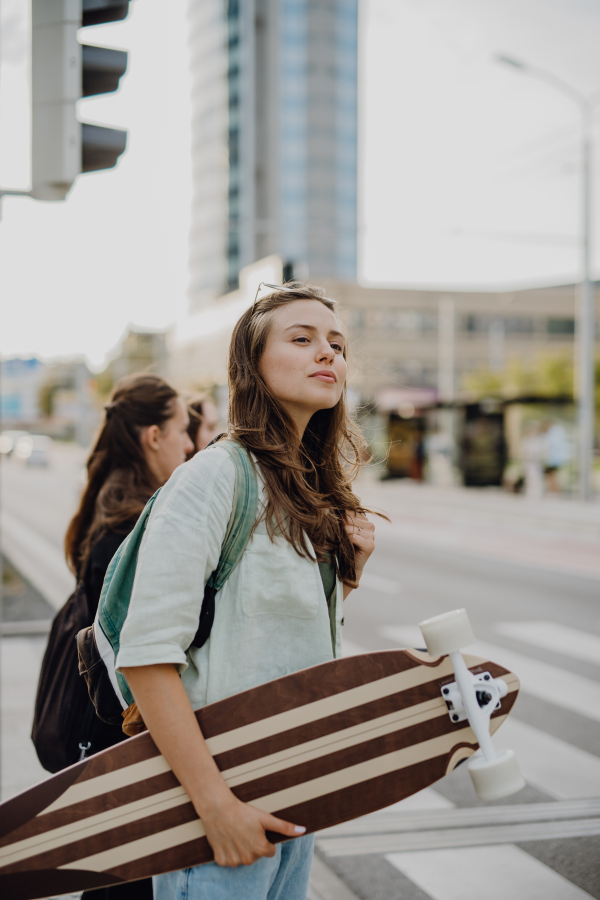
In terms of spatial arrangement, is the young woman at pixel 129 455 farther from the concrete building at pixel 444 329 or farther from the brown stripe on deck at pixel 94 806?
the concrete building at pixel 444 329

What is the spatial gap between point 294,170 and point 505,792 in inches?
3907

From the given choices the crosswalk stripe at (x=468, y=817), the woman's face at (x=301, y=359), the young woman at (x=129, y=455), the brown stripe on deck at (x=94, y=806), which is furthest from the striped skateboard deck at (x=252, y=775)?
the crosswalk stripe at (x=468, y=817)

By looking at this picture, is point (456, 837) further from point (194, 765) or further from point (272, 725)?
point (194, 765)

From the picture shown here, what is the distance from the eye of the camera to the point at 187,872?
1.49m

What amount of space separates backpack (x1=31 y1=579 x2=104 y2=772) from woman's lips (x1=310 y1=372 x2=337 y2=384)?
1.05m

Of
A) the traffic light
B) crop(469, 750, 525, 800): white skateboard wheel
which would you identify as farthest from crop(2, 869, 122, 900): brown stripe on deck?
the traffic light

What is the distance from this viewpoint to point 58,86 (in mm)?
2748

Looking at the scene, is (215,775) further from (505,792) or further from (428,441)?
(428,441)

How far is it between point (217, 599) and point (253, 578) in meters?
0.08

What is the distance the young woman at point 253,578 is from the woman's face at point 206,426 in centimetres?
145

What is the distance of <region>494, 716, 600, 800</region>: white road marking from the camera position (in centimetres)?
413

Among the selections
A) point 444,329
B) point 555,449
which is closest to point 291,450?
point 555,449

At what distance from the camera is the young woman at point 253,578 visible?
1406mm

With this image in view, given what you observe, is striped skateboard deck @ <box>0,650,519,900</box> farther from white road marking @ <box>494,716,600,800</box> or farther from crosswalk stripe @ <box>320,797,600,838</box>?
white road marking @ <box>494,716,600,800</box>
